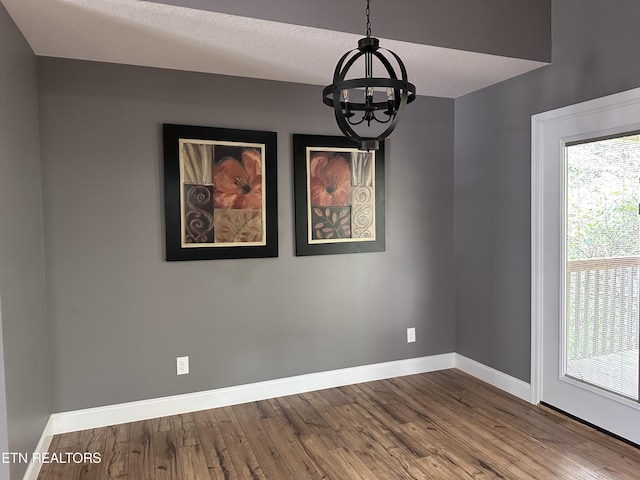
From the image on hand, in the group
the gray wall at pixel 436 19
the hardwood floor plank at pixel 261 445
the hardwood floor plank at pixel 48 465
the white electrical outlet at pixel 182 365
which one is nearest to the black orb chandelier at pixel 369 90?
the gray wall at pixel 436 19

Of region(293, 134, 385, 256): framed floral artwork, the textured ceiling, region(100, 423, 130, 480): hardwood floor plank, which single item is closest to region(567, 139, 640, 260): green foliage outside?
the textured ceiling

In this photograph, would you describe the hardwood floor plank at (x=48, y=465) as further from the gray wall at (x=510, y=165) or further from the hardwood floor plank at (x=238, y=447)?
the gray wall at (x=510, y=165)

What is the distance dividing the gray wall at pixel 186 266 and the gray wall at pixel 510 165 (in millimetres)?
282

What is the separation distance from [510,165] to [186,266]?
2.38 metres

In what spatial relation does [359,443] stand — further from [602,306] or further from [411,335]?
[602,306]

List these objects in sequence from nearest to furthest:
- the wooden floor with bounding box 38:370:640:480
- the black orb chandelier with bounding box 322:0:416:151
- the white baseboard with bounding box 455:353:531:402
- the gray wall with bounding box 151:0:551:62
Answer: the black orb chandelier with bounding box 322:0:416:151 < the gray wall with bounding box 151:0:551:62 < the wooden floor with bounding box 38:370:640:480 < the white baseboard with bounding box 455:353:531:402

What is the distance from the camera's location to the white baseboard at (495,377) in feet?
10.9

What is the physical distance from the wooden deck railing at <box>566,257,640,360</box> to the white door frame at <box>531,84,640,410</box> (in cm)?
12

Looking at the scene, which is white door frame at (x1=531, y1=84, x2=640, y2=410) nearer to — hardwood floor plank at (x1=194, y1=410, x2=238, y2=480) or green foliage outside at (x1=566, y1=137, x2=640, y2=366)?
green foliage outside at (x1=566, y1=137, x2=640, y2=366)

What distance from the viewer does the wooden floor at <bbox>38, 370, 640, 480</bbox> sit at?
244 centimetres

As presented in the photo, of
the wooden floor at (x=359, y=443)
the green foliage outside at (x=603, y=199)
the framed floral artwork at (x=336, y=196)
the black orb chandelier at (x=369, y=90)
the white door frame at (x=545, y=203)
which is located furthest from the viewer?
the framed floral artwork at (x=336, y=196)

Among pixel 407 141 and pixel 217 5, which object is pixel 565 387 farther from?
pixel 217 5

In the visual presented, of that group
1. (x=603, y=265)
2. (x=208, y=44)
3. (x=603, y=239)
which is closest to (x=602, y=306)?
(x=603, y=265)

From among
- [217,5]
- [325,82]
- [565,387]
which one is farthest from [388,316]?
[217,5]
